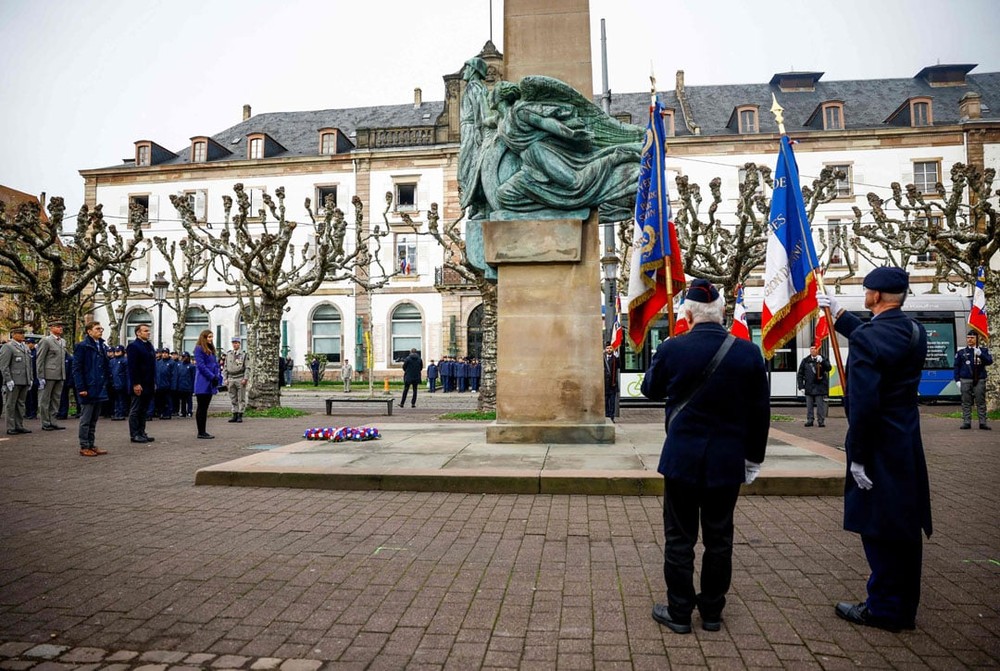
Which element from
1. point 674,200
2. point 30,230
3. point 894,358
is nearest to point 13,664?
point 894,358

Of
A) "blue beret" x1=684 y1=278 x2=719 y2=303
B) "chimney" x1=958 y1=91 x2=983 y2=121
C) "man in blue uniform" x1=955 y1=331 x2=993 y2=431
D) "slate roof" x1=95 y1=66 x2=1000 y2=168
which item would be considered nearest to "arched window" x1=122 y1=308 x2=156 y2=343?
"slate roof" x1=95 y1=66 x2=1000 y2=168

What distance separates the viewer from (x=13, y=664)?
3.16m

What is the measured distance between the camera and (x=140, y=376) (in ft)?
36.6

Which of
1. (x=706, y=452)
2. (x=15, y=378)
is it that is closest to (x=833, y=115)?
(x=15, y=378)

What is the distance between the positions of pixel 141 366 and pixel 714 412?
10239mm

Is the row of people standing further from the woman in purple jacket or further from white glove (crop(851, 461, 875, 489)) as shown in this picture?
white glove (crop(851, 461, 875, 489))

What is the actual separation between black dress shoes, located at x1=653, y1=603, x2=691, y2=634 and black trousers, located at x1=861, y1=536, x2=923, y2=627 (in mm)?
993

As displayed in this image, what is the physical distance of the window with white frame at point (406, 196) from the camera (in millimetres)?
41219

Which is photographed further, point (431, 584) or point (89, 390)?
point (89, 390)

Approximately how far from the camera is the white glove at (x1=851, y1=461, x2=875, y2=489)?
3621mm

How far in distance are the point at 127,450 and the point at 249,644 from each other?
8656 mm

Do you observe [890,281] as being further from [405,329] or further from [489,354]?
[405,329]

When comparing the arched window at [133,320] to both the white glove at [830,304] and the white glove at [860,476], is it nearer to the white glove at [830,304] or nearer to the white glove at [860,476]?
the white glove at [830,304]

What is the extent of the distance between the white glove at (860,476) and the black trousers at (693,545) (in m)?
0.66
